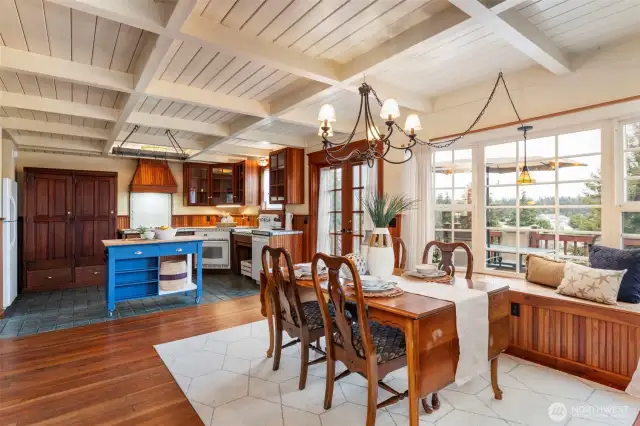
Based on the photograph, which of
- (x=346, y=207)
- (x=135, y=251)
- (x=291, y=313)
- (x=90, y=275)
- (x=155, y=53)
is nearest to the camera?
(x=155, y=53)

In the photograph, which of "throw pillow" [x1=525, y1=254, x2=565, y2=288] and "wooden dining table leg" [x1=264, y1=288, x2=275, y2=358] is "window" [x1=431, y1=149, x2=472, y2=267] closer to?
"throw pillow" [x1=525, y1=254, x2=565, y2=288]

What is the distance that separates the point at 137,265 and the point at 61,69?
A: 2478 millimetres

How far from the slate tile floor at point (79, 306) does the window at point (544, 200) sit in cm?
352

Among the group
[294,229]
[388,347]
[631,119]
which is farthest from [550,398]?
[294,229]

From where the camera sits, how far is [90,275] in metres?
5.73

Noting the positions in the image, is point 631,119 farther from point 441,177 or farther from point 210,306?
point 210,306

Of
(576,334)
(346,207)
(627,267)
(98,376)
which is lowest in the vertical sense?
(98,376)

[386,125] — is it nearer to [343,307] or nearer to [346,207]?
[343,307]

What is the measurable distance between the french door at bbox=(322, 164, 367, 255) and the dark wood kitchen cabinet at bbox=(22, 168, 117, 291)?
387cm

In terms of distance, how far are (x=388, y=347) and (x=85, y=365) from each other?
248 cm

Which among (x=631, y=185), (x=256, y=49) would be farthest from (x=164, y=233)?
(x=631, y=185)

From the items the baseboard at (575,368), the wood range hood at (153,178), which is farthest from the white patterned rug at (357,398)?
the wood range hood at (153,178)

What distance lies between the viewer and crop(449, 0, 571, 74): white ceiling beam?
1.87 m

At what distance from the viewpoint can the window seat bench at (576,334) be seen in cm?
235
